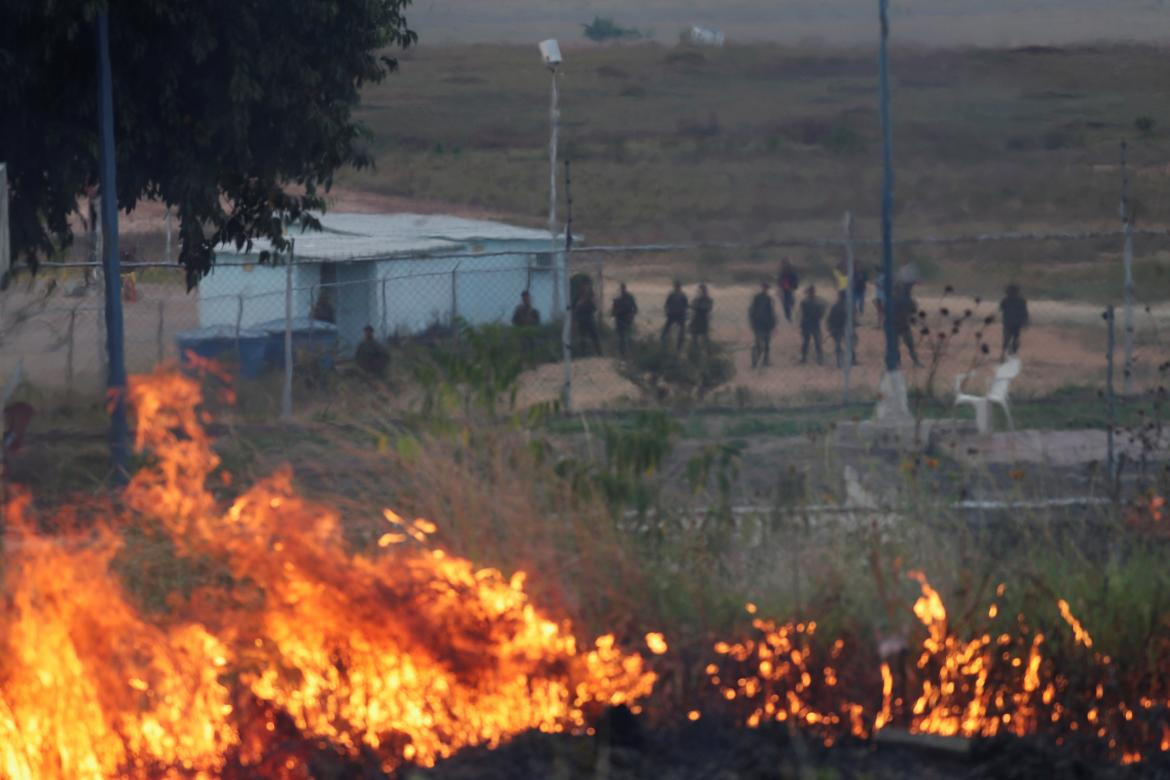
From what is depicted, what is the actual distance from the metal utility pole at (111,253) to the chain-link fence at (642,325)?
484 millimetres

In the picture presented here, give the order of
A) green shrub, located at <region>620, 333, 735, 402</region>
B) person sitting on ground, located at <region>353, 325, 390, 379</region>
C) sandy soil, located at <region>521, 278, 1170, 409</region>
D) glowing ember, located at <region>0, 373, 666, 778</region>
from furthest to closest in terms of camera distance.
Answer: sandy soil, located at <region>521, 278, 1170, 409</region>
green shrub, located at <region>620, 333, 735, 402</region>
person sitting on ground, located at <region>353, 325, 390, 379</region>
glowing ember, located at <region>0, 373, 666, 778</region>

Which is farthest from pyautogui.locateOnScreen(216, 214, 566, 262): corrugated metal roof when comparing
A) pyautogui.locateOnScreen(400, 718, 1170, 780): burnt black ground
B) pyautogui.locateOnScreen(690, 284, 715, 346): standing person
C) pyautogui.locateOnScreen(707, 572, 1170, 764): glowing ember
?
pyautogui.locateOnScreen(400, 718, 1170, 780): burnt black ground

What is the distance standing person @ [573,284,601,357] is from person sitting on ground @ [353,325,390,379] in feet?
7.98

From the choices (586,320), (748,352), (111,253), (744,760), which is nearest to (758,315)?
(586,320)

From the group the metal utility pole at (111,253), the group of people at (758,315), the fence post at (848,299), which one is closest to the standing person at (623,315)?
the group of people at (758,315)

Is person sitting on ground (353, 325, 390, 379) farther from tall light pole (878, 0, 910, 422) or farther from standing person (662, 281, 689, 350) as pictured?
tall light pole (878, 0, 910, 422)

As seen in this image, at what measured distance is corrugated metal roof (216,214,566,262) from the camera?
78.7ft

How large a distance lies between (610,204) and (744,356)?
97.9 feet

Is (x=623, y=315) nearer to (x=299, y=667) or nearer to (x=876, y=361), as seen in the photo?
(x=876, y=361)

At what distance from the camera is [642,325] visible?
27500 millimetres

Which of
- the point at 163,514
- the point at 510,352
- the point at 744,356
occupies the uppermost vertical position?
the point at 510,352

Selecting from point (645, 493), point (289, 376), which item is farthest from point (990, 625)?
point (289, 376)

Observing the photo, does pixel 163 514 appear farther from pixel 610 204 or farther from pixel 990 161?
pixel 610 204

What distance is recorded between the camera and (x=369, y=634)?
14.5ft
